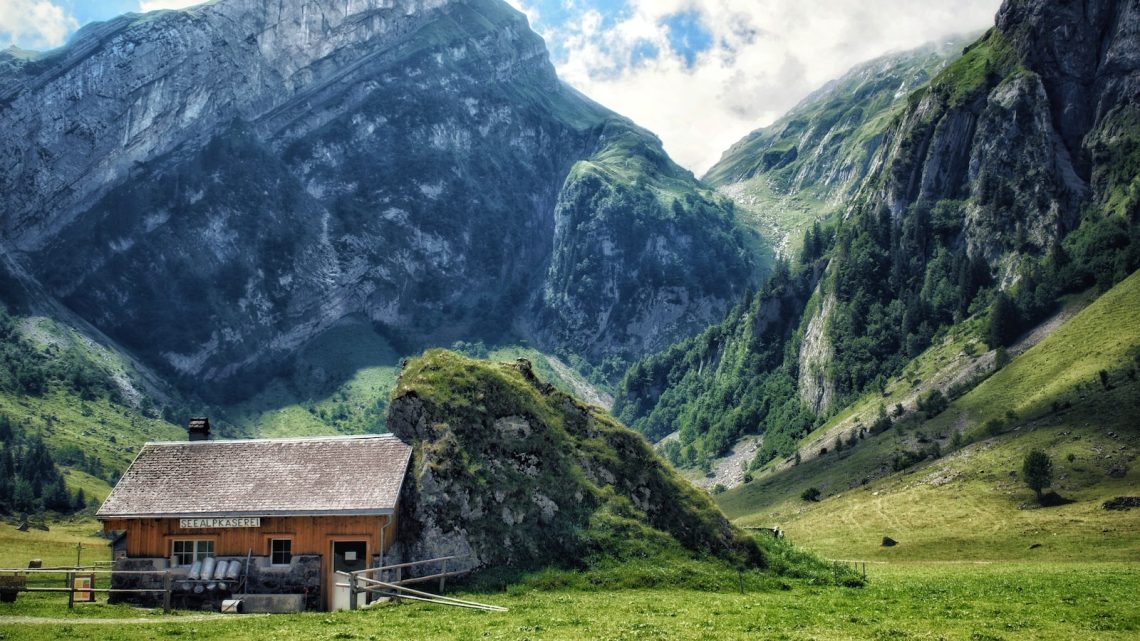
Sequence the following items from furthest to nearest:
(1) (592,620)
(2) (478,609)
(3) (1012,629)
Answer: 1. (2) (478,609)
2. (1) (592,620)
3. (3) (1012,629)

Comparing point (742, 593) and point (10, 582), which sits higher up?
point (10, 582)

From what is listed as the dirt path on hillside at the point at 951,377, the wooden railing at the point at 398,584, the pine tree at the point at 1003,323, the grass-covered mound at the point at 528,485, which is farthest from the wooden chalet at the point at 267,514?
the pine tree at the point at 1003,323

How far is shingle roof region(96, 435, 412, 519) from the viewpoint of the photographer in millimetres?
49625

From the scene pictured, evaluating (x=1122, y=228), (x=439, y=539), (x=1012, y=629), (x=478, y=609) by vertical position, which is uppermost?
(x=1122, y=228)

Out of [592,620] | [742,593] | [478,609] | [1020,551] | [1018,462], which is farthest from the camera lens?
[1018,462]

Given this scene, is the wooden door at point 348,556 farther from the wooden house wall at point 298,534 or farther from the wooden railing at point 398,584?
the wooden railing at point 398,584

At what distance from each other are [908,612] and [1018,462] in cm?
9242

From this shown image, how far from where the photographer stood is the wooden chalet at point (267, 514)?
49.0 metres

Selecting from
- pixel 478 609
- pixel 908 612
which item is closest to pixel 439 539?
pixel 478 609

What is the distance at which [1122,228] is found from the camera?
176m

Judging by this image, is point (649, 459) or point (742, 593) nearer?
point (742, 593)

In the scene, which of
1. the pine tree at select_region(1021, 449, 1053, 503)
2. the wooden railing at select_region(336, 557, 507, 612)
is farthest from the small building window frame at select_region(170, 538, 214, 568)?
the pine tree at select_region(1021, 449, 1053, 503)

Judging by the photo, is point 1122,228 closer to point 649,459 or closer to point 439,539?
point 649,459

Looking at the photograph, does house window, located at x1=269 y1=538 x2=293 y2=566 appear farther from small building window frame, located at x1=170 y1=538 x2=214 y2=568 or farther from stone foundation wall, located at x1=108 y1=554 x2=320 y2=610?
small building window frame, located at x1=170 y1=538 x2=214 y2=568
